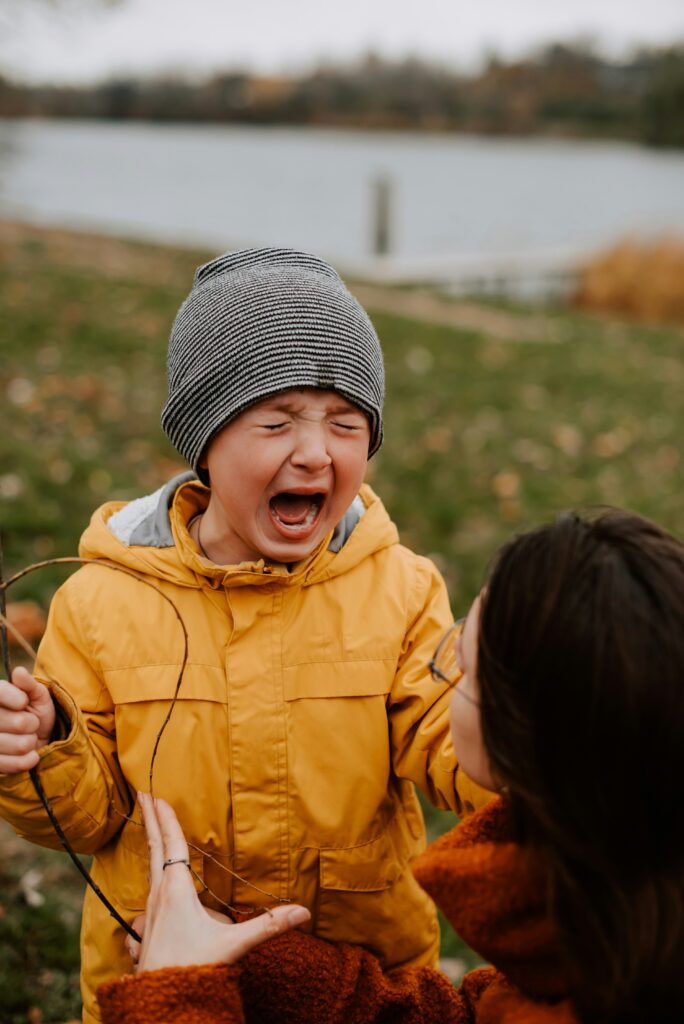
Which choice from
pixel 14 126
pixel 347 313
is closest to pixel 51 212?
pixel 14 126

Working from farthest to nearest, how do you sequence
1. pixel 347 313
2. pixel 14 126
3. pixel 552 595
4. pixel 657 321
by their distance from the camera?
pixel 14 126 < pixel 657 321 < pixel 347 313 < pixel 552 595

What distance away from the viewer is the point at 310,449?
1642 millimetres

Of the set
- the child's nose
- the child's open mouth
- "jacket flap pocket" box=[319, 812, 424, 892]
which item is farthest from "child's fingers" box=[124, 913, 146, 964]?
the child's nose

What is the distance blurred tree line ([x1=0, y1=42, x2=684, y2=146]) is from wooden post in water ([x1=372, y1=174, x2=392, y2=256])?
36.3 ft

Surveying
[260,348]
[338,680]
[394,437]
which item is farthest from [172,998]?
[394,437]

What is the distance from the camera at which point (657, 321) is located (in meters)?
12.3

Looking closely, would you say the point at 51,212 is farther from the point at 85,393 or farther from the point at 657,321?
the point at 85,393

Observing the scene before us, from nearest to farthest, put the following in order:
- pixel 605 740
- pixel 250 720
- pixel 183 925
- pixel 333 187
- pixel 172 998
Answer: pixel 605 740, pixel 172 998, pixel 183 925, pixel 250 720, pixel 333 187

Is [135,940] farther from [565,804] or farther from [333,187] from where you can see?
[333,187]

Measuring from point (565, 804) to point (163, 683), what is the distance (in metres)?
0.80

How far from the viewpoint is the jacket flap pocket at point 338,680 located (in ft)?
5.76

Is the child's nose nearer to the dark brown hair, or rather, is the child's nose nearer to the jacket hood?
the jacket hood

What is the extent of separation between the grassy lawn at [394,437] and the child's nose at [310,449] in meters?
→ 1.61

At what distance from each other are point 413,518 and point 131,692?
3501 mm
